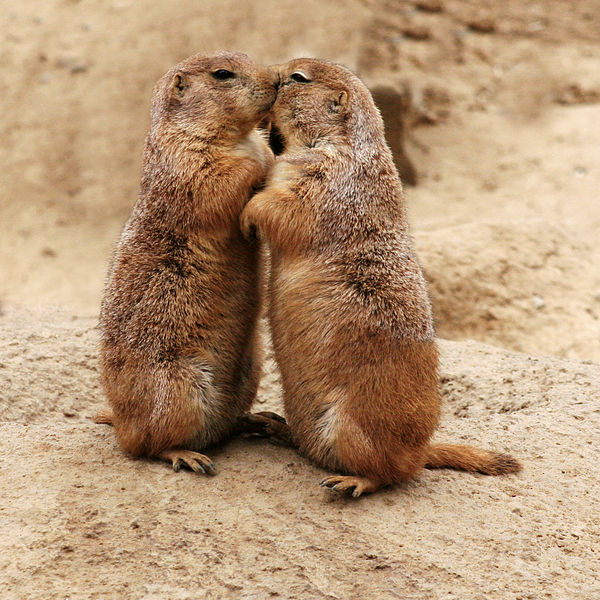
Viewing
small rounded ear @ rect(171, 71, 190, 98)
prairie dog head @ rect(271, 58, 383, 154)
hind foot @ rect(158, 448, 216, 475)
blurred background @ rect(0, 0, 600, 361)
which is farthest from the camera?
blurred background @ rect(0, 0, 600, 361)

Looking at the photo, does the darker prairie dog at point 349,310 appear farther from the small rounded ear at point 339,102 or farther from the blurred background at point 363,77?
the blurred background at point 363,77

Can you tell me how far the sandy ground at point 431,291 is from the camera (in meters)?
4.03

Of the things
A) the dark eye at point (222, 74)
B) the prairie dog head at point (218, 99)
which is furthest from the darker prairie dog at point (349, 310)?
the dark eye at point (222, 74)

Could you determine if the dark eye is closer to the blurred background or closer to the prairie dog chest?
the prairie dog chest

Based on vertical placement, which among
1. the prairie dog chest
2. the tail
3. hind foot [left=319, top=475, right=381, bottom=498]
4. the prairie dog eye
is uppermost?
the prairie dog eye

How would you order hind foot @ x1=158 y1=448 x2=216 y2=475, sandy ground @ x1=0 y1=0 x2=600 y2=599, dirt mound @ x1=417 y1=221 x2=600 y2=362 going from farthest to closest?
dirt mound @ x1=417 y1=221 x2=600 y2=362 < hind foot @ x1=158 y1=448 x2=216 y2=475 < sandy ground @ x1=0 y1=0 x2=600 y2=599

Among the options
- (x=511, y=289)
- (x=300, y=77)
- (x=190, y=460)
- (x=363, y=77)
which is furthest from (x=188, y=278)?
(x=363, y=77)

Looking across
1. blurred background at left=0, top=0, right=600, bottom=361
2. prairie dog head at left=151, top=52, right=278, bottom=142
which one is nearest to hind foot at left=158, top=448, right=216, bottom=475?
prairie dog head at left=151, top=52, right=278, bottom=142

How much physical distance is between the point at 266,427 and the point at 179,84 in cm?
214

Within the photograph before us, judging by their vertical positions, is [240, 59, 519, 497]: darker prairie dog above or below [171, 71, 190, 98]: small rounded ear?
below

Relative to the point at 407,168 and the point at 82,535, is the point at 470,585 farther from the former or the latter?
the point at 407,168

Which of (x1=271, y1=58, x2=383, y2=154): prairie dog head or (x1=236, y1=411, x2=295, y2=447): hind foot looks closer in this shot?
(x1=271, y1=58, x2=383, y2=154): prairie dog head

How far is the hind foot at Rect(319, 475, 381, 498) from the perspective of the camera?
14.4ft

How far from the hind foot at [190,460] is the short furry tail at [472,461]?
129cm
